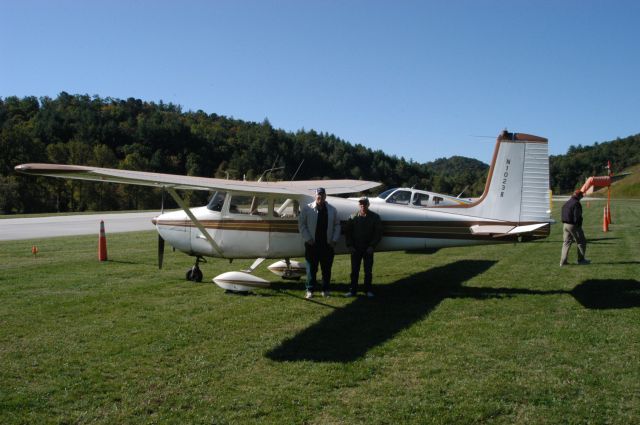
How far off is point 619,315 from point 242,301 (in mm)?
5511

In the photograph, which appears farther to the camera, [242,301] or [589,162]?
[589,162]

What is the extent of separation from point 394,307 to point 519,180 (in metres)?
3.15

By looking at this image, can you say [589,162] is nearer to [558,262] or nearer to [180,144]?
[180,144]

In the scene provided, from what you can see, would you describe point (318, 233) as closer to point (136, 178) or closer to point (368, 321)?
point (368, 321)

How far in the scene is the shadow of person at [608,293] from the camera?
783cm

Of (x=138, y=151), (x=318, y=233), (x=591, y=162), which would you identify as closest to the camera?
(x=318, y=233)

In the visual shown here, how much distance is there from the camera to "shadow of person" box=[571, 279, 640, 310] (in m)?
7.83

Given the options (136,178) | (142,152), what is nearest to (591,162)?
(142,152)

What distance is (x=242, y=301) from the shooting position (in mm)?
8180

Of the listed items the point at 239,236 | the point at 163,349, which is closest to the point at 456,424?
the point at 163,349

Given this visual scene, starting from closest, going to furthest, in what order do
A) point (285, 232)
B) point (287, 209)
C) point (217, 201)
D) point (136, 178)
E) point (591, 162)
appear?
point (136, 178), point (285, 232), point (287, 209), point (217, 201), point (591, 162)

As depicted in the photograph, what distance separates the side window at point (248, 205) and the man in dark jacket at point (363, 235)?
5.82ft

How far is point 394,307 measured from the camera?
7.80 metres

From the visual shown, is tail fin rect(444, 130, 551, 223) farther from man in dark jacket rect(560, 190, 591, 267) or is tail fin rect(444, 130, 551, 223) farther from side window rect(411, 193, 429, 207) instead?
man in dark jacket rect(560, 190, 591, 267)
